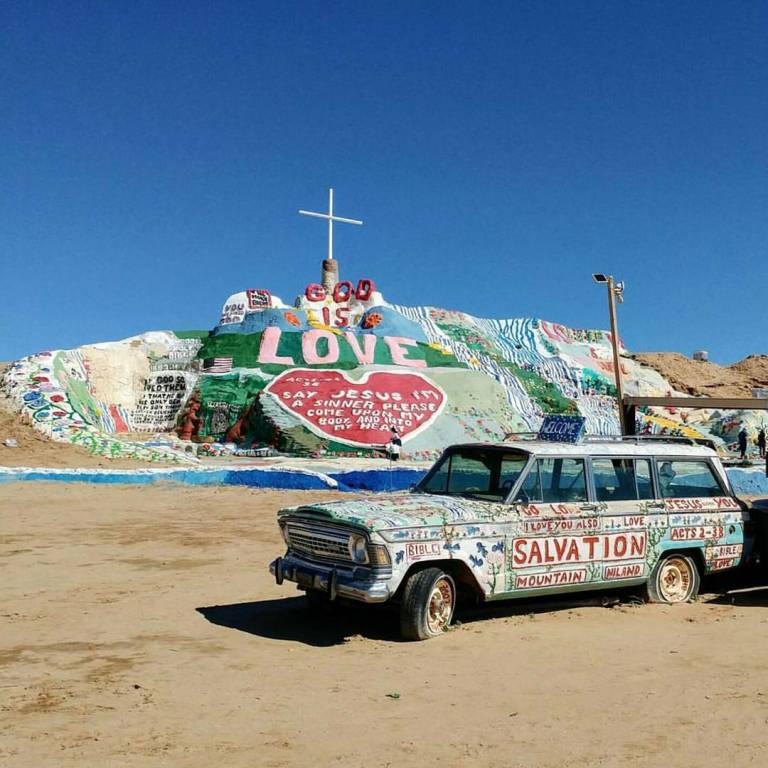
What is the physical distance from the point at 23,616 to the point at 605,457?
5.71 m

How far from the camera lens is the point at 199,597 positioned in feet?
26.3

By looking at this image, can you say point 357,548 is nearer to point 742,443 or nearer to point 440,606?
point 440,606

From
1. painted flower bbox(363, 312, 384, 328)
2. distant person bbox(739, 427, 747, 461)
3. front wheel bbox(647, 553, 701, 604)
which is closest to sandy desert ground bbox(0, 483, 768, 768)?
front wheel bbox(647, 553, 701, 604)

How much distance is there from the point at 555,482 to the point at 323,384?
2462cm

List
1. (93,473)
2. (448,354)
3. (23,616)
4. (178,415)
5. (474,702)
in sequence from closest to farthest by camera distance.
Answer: (474,702) → (23,616) → (93,473) → (178,415) → (448,354)

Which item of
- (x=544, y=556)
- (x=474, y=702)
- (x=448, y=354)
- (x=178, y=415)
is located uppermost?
(x=448, y=354)

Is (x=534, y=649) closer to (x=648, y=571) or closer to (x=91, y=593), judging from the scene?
(x=648, y=571)

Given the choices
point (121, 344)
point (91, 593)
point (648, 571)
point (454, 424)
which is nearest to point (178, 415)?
point (121, 344)

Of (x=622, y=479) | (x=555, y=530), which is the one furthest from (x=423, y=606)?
(x=622, y=479)

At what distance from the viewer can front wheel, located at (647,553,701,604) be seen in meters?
7.91

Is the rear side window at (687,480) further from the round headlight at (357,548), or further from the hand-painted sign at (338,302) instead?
the hand-painted sign at (338,302)

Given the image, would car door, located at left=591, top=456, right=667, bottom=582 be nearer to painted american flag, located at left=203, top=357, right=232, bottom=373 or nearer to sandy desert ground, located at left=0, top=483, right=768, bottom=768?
sandy desert ground, located at left=0, top=483, right=768, bottom=768

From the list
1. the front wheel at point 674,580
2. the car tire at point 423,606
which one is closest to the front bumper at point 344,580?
the car tire at point 423,606

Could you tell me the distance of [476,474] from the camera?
24.6 feet
